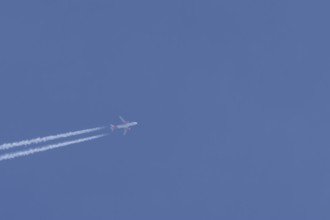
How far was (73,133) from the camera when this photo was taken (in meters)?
145

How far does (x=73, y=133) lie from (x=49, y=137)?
18.9ft

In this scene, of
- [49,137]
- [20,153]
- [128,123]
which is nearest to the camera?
[20,153]

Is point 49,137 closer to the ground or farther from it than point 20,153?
farther from it

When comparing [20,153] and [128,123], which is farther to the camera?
[128,123]

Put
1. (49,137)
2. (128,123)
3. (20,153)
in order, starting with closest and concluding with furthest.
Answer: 1. (20,153)
2. (49,137)
3. (128,123)

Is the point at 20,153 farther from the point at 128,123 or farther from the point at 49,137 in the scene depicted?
the point at 128,123

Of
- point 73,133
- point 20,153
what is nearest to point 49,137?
point 73,133

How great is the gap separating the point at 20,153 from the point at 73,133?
19.9 m

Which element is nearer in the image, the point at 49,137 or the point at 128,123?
A: the point at 49,137

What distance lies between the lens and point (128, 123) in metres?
155

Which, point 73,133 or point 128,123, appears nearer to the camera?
point 73,133

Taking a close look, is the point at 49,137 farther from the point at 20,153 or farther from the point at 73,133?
the point at 20,153

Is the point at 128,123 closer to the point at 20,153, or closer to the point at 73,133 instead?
the point at 73,133

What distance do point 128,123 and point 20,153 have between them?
3350cm
